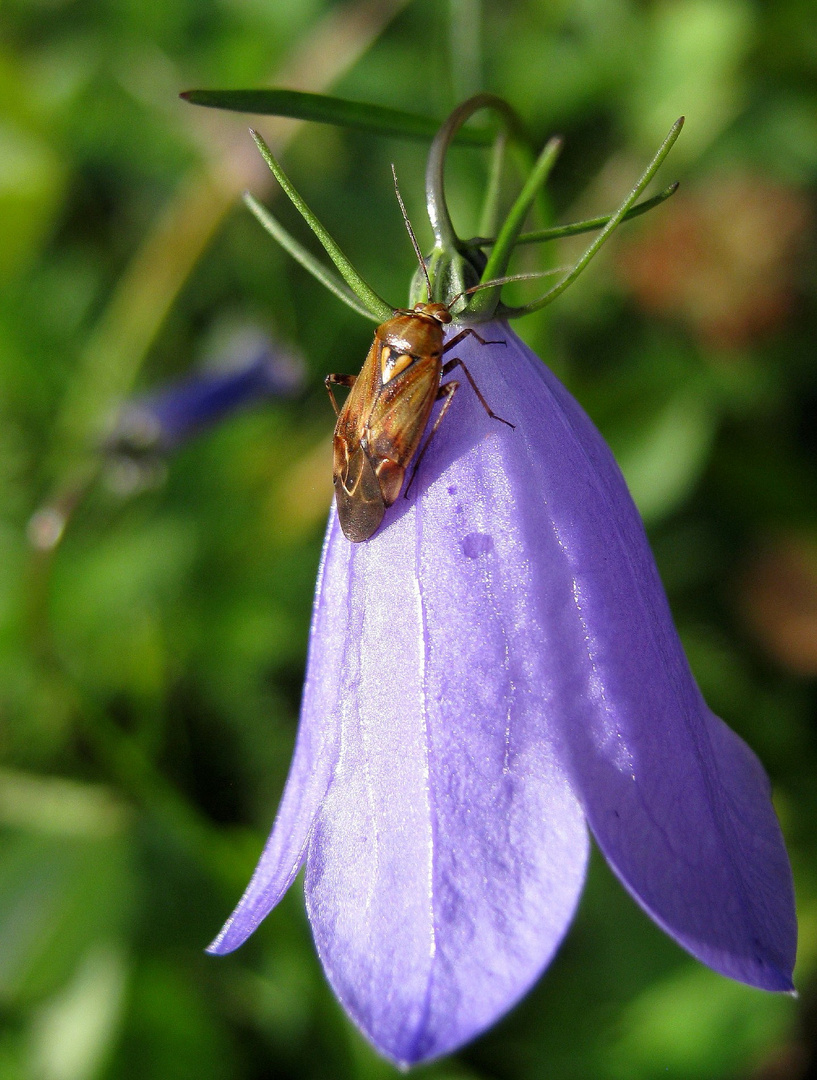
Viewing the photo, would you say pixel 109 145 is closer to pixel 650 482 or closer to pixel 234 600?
pixel 234 600

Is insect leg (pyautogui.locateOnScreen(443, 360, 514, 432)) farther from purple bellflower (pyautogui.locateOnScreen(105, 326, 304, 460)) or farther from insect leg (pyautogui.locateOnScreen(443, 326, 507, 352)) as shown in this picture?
purple bellflower (pyautogui.locateOnScreen(105, 326, 304, 460))

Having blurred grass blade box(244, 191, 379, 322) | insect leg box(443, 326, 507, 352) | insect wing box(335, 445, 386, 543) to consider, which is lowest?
insect wing box(335, 445, 386, 543)

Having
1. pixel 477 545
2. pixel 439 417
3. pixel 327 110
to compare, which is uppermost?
pixel 327 110

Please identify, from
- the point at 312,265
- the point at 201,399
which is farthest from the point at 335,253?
the point at 201,399

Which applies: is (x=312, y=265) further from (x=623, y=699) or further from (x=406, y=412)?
(x=623, y=699)

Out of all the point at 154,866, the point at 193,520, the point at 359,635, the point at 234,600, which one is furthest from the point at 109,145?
the point at 359,635

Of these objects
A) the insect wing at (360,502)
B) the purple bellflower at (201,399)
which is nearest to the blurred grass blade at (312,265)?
the insect wing at (360,502)

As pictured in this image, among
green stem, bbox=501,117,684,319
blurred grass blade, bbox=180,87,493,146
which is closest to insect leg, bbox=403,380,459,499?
green stem, bbox=501,117,684,319
